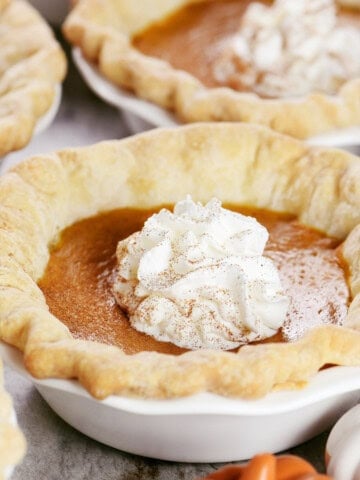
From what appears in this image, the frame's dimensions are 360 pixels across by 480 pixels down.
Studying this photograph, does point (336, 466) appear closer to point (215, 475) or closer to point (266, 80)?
point (215, 475)

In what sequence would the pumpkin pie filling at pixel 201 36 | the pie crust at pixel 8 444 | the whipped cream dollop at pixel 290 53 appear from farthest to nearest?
the pumpkin pie filling at pixel 201 36, the whipped cream dollop at pixel 290 53, the pie crust at pixel 8 444

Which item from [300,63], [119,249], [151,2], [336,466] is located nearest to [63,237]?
[119,249]

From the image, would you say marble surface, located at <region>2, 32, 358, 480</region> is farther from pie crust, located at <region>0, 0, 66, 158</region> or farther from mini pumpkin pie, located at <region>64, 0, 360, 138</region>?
mini pumpkin pie, located at <region>64, 0, 360, 138</region>

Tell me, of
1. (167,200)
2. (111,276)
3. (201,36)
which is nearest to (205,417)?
(111,276)

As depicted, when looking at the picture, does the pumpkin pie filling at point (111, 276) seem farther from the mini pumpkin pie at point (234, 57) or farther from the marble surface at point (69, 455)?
the mini pumpkin pie at point (234, 57)

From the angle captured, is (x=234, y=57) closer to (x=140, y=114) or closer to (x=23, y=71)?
(x=140, y=114)

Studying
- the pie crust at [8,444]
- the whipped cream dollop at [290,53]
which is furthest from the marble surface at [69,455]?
the whipped cream dollop at [290,53]
